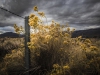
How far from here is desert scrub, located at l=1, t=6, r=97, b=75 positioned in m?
4.09

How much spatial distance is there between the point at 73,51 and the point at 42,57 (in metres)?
1.08

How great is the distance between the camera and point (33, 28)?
4.58 metres

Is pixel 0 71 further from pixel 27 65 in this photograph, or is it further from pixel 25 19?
pixel 25 19

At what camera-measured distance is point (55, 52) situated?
462cm

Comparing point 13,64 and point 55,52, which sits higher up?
point 55,52

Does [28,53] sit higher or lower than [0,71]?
higher

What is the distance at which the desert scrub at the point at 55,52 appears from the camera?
4086 mm

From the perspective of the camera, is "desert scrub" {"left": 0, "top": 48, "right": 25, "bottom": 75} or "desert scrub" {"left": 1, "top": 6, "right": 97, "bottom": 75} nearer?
"desert scrub" {"left": 1, "top": 6, "right": 97, "bottom": 75}

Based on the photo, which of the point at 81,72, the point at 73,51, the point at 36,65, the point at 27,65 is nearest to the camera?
the point at 81,72

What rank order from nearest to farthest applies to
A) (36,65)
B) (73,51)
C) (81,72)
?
1. (81,72)
2. (36,65)
3. (73,51)

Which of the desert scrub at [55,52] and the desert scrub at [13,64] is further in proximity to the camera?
the desert scrub at [13,64]

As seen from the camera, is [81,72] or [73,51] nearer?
[81,72]

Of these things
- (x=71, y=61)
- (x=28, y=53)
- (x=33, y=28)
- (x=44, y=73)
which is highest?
(x=33, y=28)

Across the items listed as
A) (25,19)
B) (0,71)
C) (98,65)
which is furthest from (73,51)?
(0,71)
